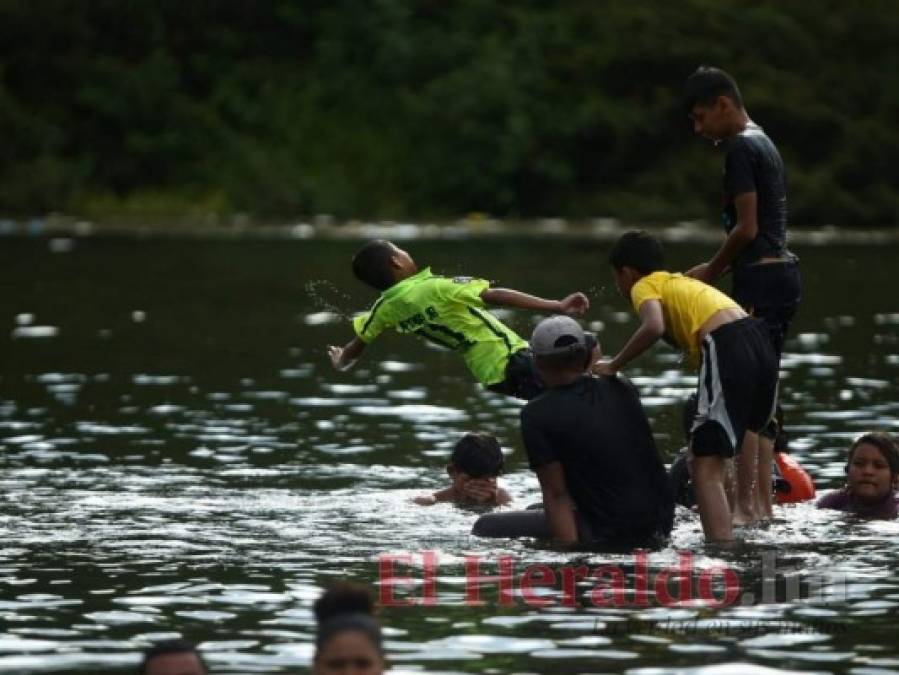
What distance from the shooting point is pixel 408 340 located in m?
26.6

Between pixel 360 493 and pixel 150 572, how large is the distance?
3.25 meters

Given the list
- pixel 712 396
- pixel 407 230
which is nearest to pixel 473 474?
pixel 712 396

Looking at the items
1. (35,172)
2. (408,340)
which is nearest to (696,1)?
(35,172)

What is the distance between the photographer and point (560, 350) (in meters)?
11.9

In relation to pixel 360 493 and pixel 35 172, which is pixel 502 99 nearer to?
pixel 35 172

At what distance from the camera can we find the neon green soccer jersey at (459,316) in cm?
1408

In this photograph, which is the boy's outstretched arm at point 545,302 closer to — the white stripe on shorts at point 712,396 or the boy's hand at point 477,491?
the white stripe on shorts at point 712,396

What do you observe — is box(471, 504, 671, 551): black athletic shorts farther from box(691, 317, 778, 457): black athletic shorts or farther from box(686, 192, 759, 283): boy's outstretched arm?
box(686, 192, 759, 283): boy's outstretched arm

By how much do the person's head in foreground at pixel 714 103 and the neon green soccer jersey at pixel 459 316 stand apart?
199 centimetres

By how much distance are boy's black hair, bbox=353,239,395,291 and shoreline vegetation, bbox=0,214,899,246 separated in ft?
96.8

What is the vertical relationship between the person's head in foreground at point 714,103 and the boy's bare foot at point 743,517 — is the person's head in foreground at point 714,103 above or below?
above

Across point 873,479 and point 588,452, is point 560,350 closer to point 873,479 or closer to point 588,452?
point 588,452

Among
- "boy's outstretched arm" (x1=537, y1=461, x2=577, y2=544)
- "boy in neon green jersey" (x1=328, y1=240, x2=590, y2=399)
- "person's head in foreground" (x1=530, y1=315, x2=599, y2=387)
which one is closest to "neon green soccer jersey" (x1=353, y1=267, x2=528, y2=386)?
"boy in neon green jersey" (x1=328, y1=240, x2=590, y2=399)

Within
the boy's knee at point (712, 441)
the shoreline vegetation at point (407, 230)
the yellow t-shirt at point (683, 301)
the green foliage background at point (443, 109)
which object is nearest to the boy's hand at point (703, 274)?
the yellow t-shirt at point (683, 301)
